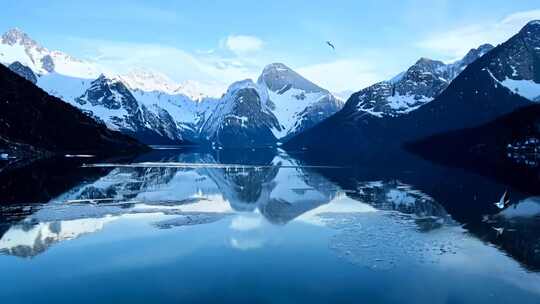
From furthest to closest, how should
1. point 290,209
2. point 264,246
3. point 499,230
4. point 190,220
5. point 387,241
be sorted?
point 290,209 < point 190,220 < point 499,230 < point 387,241 < point 264,246

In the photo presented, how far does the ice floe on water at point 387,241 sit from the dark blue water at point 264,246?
0.70 feet

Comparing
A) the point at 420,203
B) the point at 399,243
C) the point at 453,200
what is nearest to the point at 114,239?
the point at 399,243

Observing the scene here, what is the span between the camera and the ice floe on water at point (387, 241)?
52531 millimetres

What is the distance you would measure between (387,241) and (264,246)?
14197 millimetres

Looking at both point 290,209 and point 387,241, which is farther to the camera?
point 290,209

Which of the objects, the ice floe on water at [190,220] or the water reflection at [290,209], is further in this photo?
the ice floe on water at [190,220]

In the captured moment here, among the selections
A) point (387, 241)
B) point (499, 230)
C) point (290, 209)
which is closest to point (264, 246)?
point (387, 241)

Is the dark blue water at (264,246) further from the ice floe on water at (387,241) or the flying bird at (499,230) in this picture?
the flying bird at (499,230)

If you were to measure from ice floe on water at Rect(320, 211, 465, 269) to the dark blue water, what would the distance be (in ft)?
0.70

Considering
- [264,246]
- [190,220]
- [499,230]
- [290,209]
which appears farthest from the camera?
[290,209]

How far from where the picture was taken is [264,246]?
194 feet

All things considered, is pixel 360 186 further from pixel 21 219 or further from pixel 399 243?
pixel 21 219

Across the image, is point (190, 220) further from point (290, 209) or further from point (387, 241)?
point (387, 241)

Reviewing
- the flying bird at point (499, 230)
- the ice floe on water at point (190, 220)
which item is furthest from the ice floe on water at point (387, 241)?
the ice floe on water at point (190, 220)
